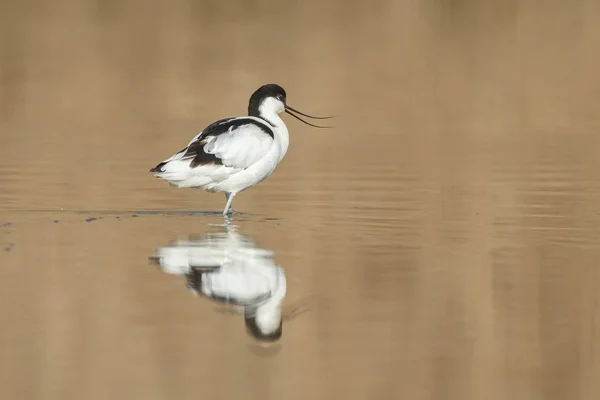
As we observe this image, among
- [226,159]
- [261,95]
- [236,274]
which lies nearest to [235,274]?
[236,274]

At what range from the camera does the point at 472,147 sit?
51.5 ft

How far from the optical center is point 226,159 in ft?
34.8

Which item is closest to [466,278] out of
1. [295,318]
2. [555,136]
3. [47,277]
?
[295,318]

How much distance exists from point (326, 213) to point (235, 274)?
2975 millimetres

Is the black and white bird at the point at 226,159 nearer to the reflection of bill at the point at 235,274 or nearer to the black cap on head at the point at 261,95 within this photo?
the black cap on head at the point at 261,95

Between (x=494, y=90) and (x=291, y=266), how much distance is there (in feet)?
42.4

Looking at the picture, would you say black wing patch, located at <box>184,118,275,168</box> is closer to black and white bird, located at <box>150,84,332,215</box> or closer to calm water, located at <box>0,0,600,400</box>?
black and white bird, located at <box>150,84,332,215</box>

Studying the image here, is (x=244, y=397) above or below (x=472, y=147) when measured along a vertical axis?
below

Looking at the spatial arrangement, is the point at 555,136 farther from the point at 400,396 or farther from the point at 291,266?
the point at 400,396

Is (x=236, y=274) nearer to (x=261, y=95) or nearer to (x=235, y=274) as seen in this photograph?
(x=235, y=274)

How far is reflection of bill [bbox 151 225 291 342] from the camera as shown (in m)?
Result: 6.81

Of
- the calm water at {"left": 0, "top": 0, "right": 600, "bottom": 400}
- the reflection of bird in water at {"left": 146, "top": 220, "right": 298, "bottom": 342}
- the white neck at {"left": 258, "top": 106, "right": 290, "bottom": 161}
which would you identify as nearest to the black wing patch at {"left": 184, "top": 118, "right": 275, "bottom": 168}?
the white neck at {"left": 258, "top": 106, "right": 290, "bottom": 161}

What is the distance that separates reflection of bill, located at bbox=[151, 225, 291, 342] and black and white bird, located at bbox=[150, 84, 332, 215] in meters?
1.21

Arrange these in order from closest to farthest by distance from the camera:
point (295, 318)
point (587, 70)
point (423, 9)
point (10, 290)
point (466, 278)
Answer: point (295, 318) → point (10, 290) → point (466, 278) → point (587, 70) → point (423, 9)
